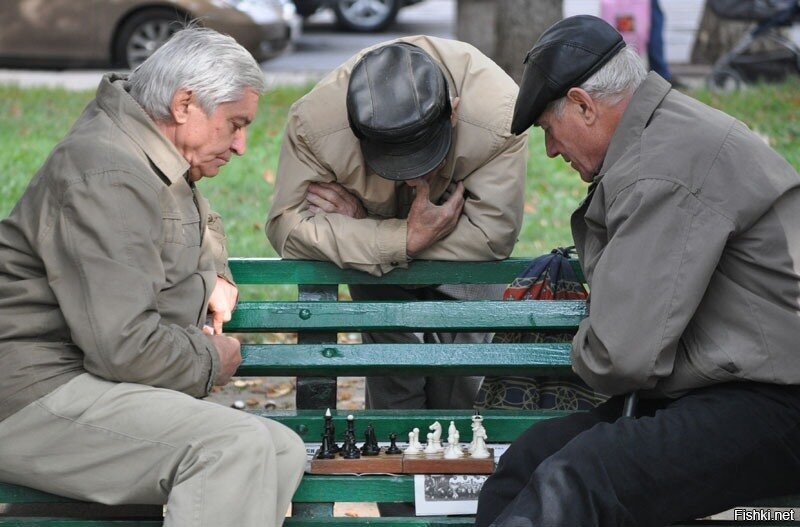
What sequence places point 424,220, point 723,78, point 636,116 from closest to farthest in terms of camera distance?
point 636,116 → point 424,220 → point 723,78

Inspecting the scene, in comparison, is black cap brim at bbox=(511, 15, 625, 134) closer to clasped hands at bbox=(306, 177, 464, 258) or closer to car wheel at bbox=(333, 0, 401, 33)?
clasped hands at bbox=(306, 177, 464, 258)

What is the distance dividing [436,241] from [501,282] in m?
0.29

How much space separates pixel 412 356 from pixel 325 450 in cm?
43

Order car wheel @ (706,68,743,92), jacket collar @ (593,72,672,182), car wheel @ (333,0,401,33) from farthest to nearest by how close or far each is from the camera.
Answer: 1. car wheel @ (333,0,401,33)
2. car wheel @ (706,68,743,92)
3. jacket collar @ (593,72,672,182)

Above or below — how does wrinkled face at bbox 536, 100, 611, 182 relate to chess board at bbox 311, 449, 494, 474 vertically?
above

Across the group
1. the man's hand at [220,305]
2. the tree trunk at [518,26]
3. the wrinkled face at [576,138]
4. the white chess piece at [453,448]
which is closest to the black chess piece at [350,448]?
the white chess piece at [453,448]

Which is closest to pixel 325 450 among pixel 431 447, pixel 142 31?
pixel 431 447

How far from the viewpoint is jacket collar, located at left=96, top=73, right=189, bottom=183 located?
141 inches

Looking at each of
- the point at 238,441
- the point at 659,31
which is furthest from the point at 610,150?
the point at 659,31

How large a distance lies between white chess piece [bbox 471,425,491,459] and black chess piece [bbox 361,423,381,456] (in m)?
0.28

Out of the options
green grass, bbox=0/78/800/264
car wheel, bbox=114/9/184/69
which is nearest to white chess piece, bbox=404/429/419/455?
green grass, bbox=0/78/800/264

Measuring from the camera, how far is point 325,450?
3.81m

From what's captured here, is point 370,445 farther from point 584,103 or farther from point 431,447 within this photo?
point 584,103
